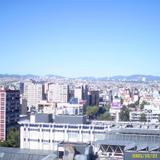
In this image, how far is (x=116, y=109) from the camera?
2247 inches

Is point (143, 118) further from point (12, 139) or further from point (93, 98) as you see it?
point (93, 98)

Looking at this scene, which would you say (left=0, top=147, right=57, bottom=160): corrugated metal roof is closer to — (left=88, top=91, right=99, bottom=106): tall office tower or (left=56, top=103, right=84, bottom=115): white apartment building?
(left=56, top=103, right=84, bottom=115): white apartment building

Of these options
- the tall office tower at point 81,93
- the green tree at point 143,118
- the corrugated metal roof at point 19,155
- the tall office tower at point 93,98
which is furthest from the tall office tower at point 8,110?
the tall office tower at point 93,98

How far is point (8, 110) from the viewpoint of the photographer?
42125 millimetres

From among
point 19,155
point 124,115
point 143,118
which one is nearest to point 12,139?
point 19,155

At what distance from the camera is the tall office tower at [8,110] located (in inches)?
1619

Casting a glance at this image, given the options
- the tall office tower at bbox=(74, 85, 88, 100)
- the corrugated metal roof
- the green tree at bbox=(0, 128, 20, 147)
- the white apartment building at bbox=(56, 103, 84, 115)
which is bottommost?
the green tree at bbox=(0, 128, 20, 147)

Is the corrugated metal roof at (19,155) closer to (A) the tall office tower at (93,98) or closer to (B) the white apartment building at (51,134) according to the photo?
(B) the white apartment building at (51,134)

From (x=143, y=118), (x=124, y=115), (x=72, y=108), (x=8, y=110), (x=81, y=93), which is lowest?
(x=143, y=118)

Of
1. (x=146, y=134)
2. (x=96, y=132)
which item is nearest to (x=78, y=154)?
(x=146, y=134)

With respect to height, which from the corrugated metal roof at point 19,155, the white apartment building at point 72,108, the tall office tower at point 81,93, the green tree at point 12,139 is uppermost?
the tall office tower at point 81,93

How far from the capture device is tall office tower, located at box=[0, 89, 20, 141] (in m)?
41.1

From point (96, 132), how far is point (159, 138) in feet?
32.8

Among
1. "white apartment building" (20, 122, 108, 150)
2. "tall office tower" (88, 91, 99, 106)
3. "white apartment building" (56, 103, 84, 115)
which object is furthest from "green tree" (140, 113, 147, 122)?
"tall office tower" (88, 91, 99, 106)
